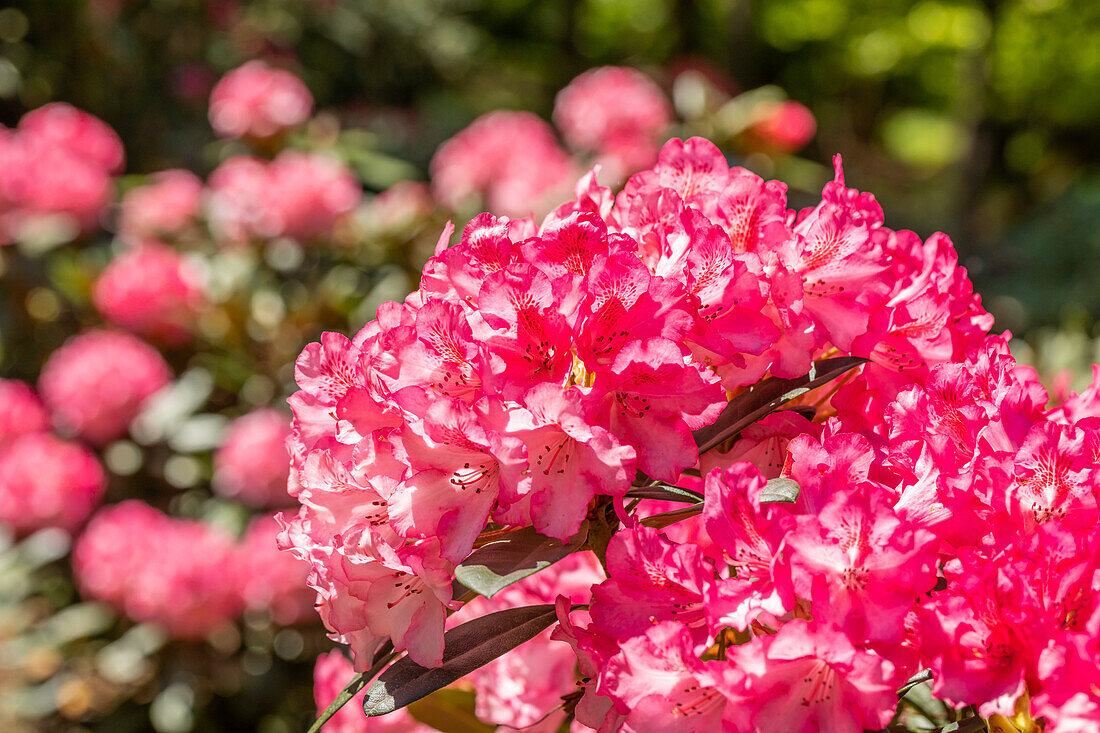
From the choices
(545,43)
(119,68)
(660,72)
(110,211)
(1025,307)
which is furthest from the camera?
(545,43)

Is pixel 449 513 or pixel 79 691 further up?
pixel 449 513

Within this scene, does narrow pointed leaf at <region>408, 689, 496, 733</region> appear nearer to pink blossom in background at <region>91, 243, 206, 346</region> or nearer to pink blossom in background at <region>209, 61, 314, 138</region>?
pink blossom in background at <region>91, 243, 206, 346</region>

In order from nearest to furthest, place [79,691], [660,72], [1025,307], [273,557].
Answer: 1. [273,557]
2. [79,691]
3. [1025,307]
4. [660,72]

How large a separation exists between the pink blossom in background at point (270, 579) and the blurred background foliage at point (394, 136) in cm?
12

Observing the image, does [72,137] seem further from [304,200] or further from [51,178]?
[304,200]

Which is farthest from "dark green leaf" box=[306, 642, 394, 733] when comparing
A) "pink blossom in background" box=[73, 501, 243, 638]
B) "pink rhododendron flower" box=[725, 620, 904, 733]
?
"pink blossom in background" box=[73, 501, 243, 638]

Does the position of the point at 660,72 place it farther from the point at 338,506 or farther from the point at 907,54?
the point at 338,506

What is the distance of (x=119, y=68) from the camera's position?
5.37 meters

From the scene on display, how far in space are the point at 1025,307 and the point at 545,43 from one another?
8.23 metres

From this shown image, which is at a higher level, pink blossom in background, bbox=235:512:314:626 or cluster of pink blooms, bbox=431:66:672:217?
cluster of pink blooms, bbox=431:66:672:217

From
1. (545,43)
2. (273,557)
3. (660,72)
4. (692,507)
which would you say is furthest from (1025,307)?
(545,43)

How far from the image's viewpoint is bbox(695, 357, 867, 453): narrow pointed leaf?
541mm

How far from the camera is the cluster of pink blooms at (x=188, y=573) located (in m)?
1.84

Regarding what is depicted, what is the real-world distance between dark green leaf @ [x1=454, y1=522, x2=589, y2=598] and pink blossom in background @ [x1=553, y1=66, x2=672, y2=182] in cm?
249
